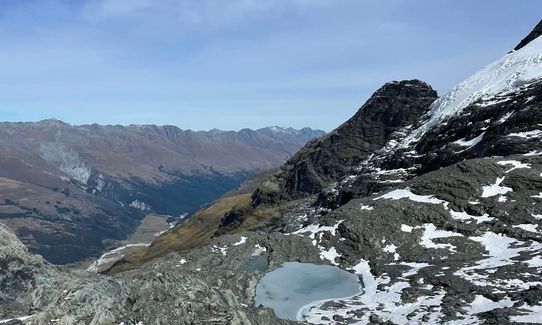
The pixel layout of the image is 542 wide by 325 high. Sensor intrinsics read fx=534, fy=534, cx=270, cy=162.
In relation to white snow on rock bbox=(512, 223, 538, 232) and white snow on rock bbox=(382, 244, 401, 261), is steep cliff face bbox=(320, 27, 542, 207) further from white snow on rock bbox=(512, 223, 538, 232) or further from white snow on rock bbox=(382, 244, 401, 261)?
white snow on rock bbox=(382, 244, 401, 261)

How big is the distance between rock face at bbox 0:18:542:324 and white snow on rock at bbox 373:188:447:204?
0.88 feet

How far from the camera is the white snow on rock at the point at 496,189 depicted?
68.8 meters

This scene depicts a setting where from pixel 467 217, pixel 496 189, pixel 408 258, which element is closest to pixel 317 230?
pixel 408 258

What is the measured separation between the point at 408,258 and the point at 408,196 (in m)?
13.8

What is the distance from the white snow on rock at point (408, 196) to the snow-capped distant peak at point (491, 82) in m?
44.6

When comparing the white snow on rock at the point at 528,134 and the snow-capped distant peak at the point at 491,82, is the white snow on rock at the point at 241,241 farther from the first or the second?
the snow-capped distant peak at the point at 491,82

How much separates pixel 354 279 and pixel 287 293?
26.9 feet

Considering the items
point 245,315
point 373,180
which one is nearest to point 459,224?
point 245,315

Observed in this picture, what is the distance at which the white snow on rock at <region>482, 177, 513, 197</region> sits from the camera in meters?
68.8

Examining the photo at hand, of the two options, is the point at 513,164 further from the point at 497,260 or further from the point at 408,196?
the point at 497,260

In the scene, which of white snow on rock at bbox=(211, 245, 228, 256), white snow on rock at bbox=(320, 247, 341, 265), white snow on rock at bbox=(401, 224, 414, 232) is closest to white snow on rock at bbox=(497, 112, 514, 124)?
white snow on rock at bbox=(401, 224, 414, 232)

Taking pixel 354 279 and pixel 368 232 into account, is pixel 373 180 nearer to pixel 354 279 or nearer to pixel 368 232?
pixel 368 232

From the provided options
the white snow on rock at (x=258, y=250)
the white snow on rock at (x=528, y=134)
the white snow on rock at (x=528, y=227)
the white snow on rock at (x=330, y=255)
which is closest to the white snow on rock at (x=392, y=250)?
the white snow on rock at (x=330, y=255)

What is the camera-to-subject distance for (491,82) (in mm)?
119375
